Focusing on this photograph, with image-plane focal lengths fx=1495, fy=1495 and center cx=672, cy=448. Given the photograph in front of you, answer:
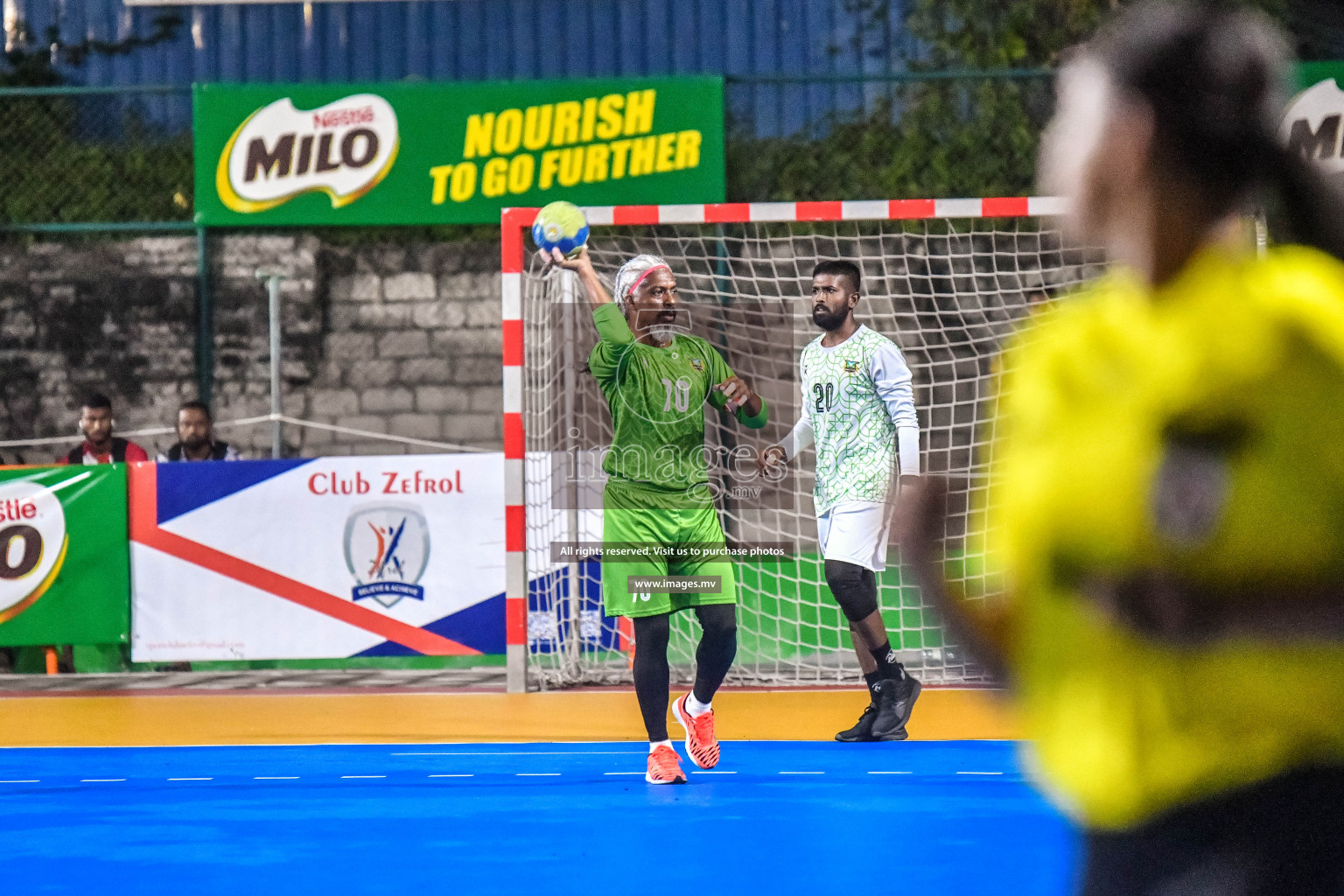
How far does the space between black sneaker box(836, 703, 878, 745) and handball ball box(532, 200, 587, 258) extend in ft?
8.05

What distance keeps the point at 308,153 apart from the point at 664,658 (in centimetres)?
736

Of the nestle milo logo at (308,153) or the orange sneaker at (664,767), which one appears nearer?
the orange sneaker at (664,767)

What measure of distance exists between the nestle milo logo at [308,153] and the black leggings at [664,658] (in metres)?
7.03

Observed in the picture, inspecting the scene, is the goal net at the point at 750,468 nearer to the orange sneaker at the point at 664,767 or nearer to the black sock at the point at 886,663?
the black sock at the point at 886,663

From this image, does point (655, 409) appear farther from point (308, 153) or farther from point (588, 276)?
point (308, 153)

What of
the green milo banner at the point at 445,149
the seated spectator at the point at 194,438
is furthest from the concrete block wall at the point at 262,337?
the seated spectator at the point at 194,438

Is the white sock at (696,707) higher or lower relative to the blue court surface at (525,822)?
higher

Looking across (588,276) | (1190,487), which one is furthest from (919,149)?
(1190,487)

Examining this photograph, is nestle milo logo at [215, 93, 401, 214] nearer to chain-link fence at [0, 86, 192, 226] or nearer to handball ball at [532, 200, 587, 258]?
chain-link fence at [0, 86, 192, 226]

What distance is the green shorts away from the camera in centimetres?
538

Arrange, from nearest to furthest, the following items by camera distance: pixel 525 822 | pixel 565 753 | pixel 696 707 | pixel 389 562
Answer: pixel 525 822, pixel 696 707, pixel 565 753, pixel 389 562

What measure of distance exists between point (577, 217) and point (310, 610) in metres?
3.68

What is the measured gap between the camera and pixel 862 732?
22.0 ft

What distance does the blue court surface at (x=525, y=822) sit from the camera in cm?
420
